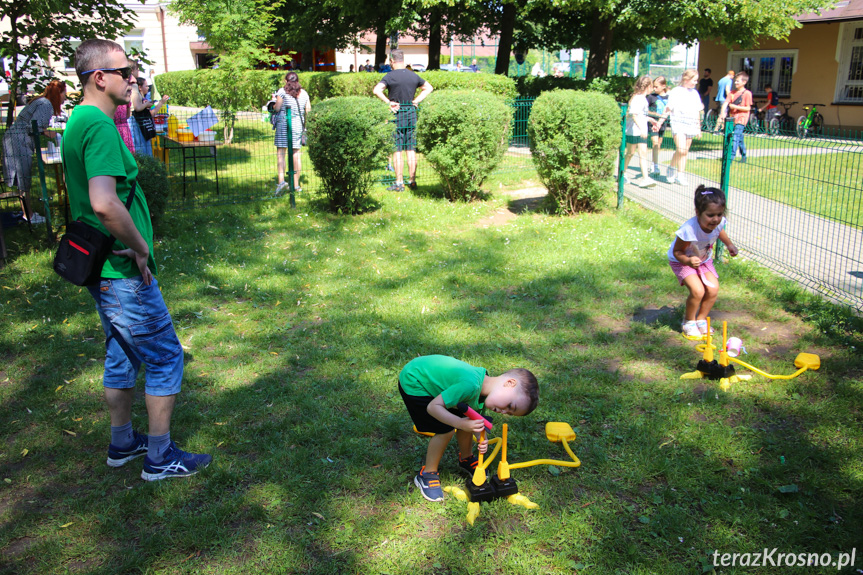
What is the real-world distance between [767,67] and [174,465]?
2452 centimetres

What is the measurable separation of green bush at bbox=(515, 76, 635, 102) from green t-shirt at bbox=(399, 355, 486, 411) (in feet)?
46.2

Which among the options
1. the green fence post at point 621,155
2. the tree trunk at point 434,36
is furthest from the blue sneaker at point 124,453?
the tree trunk at point 434,36

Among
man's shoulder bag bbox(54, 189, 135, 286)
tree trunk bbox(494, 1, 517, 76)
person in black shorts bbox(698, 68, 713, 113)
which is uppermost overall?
tree trunk bbox(494, 1, 517, 76)

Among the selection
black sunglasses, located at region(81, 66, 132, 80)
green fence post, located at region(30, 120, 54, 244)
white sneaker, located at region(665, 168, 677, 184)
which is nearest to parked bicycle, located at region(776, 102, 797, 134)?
white sneaker, located at region(665, 168, 677, 184)

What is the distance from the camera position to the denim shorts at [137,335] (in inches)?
119

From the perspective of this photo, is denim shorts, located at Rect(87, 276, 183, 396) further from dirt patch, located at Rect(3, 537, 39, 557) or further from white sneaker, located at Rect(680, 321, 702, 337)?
white sneaker, located at Rect(680, 321, 702, 337)

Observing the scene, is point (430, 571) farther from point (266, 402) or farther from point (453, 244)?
point (453, 244)

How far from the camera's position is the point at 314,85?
895 inches

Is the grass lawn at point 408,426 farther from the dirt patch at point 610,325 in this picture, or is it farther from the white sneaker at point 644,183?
the white sneaker at point 644,183

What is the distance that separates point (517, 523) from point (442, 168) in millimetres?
6830

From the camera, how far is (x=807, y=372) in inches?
173

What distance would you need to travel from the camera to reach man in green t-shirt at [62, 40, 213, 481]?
2820mm

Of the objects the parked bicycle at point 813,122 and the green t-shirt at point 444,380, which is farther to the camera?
the parked bicycle at point 813,122

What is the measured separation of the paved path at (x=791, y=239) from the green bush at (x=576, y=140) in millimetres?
1212
